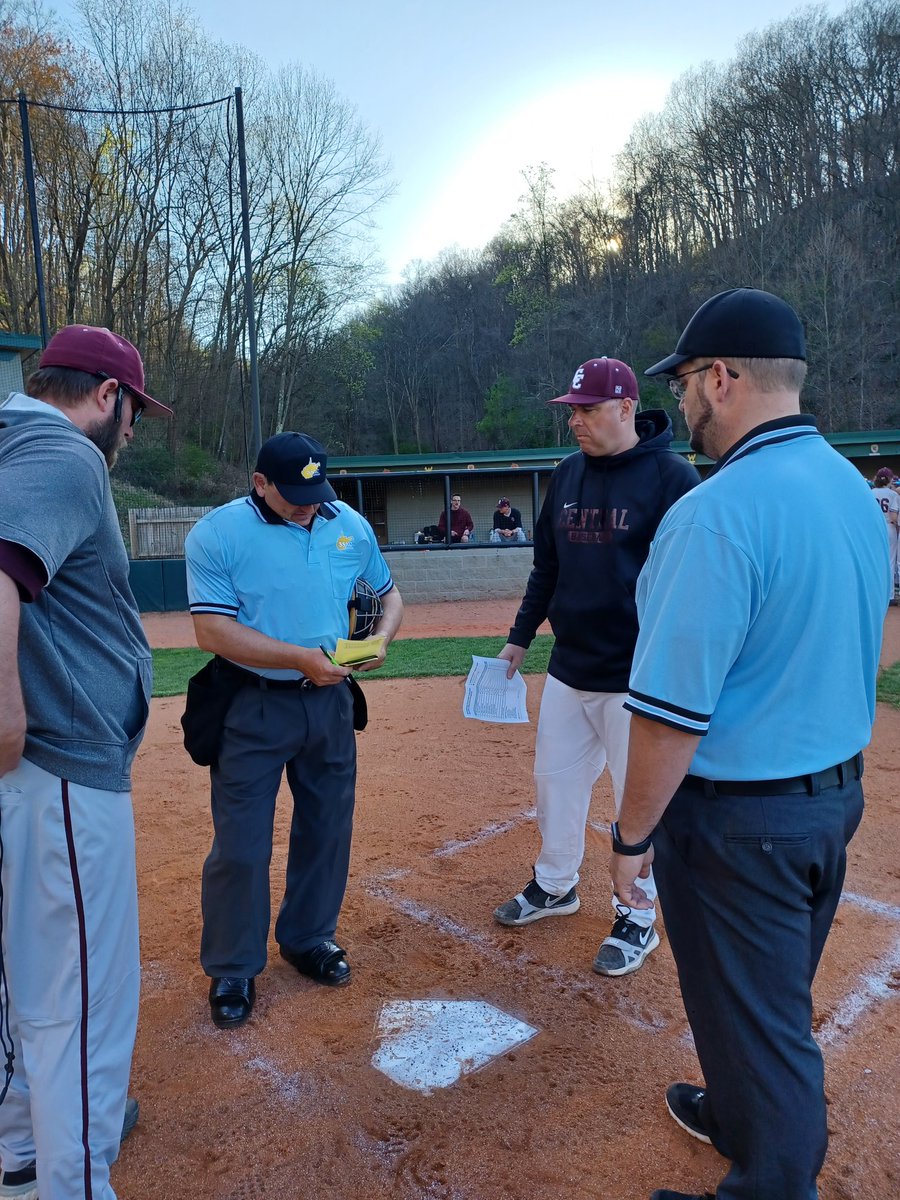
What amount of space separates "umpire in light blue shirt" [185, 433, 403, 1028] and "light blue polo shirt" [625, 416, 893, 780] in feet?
5.08

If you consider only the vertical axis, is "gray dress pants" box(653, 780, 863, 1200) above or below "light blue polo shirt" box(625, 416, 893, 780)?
below

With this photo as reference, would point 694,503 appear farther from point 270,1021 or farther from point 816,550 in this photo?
point 270,1021

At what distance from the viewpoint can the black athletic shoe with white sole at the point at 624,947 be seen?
3213 mm

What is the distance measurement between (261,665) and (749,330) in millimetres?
1947

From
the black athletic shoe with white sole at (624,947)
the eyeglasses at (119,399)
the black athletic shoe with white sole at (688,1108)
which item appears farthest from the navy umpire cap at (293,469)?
the black athletic shoe with white sole at (688,1108)

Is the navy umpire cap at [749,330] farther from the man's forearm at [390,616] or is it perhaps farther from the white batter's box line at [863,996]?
the white batter's box line at [863,996]

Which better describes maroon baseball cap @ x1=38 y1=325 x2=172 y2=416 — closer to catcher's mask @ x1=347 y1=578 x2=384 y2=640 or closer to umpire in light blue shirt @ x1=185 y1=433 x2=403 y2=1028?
umpire in light blue shirt @ x1=185 y1=433 x2=403 y2=1028

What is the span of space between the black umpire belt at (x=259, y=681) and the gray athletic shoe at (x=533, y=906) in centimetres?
140

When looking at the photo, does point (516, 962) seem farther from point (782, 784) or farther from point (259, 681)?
point (782, 784)

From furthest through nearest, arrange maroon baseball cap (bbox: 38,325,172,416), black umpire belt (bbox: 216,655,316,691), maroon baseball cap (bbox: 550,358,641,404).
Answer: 1. maroon baseball cap (bbox: 550,358,641,404)
2. black umpire belt (bbox: 216,655,316,691)
3. maroon baseball cap (bbox: 38,325,172,416)

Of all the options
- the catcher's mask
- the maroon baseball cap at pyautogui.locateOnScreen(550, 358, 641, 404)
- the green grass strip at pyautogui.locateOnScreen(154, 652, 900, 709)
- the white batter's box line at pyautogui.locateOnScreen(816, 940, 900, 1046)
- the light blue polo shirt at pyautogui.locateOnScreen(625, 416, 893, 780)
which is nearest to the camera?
the light blue polo shirt at pyautogui.locateOnScreen(625, 416, 893, 780)

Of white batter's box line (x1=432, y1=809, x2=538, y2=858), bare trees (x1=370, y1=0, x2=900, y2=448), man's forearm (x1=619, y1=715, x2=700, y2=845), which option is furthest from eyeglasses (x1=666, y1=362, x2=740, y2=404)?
bare trees (x1=370, y1=0, x2=900, y2=448)

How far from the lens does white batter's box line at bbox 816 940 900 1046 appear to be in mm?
2826

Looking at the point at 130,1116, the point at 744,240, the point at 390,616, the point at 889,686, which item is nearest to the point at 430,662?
the point at 889,686
